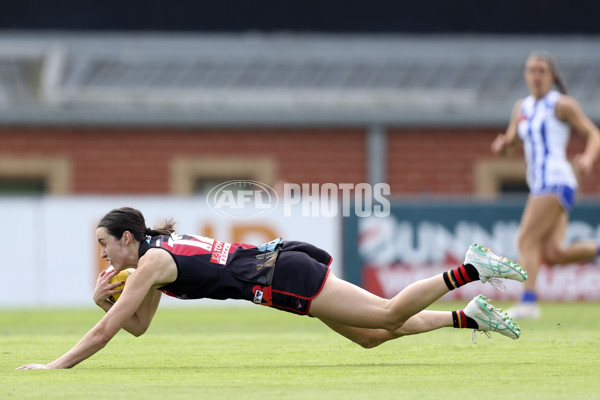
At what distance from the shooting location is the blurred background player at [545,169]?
1187 cm

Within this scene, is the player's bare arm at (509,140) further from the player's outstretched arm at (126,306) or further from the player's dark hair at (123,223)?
the player's outstretched arm at (126,306)

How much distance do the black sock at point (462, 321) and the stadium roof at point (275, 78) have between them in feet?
47.0

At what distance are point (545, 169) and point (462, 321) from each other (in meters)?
4.65

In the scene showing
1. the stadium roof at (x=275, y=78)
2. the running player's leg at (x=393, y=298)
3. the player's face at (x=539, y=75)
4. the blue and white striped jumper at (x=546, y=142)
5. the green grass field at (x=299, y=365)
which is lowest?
the green grass field at (x=299, y=365)

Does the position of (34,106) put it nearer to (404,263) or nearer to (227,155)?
(227,155)

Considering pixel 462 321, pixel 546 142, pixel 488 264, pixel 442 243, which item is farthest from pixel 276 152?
pixel 488 264

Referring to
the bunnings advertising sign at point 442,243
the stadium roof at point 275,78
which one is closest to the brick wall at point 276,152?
the stadium roof at point 275,78

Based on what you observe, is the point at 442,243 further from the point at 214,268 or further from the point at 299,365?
the point at 214,268

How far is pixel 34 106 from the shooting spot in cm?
2159

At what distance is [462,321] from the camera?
25.6ft

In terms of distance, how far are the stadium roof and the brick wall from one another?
0.31 meters

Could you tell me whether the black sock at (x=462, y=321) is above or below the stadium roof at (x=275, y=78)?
below

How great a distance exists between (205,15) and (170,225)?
2058cm

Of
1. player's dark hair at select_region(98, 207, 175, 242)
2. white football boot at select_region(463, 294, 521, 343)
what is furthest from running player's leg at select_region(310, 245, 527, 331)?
player's dark hair at select_region(98, 207, 175, 242)
